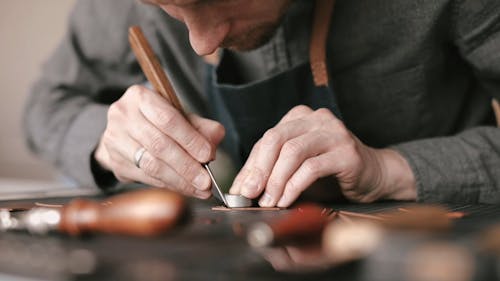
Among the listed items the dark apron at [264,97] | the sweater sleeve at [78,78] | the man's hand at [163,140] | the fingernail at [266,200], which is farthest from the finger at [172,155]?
the sweater sleeve at [78,78]

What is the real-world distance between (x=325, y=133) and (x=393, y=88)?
384mm

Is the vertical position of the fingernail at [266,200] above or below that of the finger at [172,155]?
below

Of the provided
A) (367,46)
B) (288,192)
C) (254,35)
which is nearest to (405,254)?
(288,192)

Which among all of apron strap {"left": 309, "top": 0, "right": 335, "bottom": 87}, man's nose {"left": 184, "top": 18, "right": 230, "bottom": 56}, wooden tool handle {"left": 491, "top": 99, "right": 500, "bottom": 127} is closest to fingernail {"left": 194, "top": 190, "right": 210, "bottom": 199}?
man's nose {"left": 184, "top": 18, "right": 230, "bottom": 56}

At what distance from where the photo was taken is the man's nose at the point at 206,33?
0.85 m

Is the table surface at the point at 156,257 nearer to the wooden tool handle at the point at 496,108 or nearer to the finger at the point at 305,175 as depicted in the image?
the finger at the point at 305,175

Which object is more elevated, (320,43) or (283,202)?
(320,43)

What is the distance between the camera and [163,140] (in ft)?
2.85

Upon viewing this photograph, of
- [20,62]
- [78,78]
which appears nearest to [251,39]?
[78,78]

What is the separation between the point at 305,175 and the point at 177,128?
219 mm

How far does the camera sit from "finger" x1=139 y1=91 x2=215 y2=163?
844mm

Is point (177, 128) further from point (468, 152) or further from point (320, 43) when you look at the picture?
point (468, 152)

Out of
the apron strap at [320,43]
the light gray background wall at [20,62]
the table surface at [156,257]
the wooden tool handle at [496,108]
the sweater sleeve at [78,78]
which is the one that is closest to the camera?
the table surface at [156,257]

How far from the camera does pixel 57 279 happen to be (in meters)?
0.39
